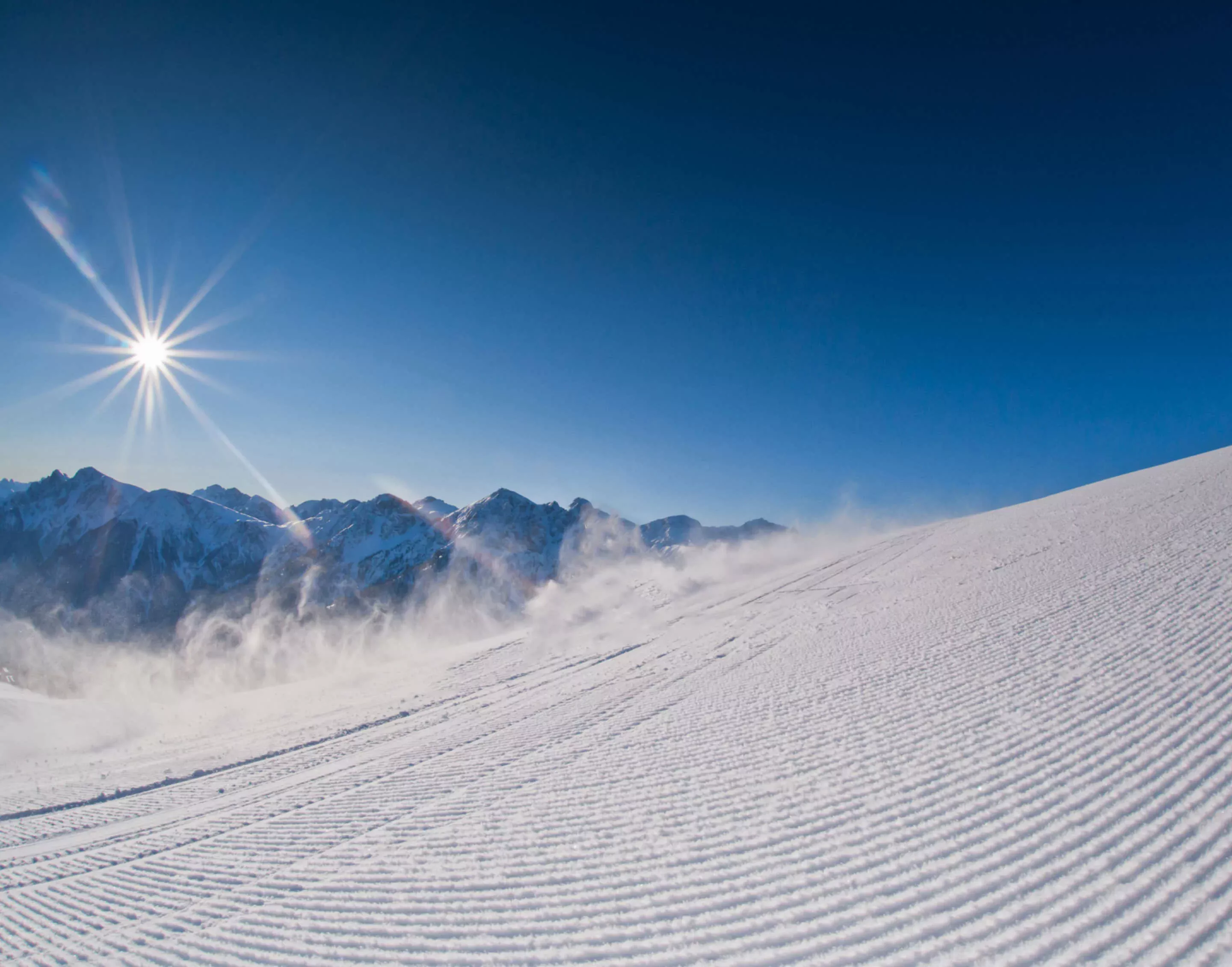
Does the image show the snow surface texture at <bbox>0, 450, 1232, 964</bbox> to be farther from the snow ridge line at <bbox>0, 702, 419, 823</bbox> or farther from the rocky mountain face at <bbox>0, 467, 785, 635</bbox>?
the rocky mountain face at <bbox>0, 467, 785, 635</bbox>

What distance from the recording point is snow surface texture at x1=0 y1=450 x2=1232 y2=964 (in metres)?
4.27

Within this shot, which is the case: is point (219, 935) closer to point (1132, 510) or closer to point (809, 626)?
point (809, 626)

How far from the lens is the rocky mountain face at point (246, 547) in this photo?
125m

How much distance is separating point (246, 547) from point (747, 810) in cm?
19726

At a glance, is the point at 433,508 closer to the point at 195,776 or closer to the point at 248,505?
the point at 248,505

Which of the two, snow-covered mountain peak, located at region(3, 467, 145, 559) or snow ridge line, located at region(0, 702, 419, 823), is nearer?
snow ridge line, located at region(0, 702, 419, 823)

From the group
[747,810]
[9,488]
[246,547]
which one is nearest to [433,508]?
[246,547]

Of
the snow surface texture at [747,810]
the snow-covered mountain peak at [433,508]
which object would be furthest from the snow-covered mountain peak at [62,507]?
the snow surface texture at [747,810]

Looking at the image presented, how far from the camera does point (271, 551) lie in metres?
161

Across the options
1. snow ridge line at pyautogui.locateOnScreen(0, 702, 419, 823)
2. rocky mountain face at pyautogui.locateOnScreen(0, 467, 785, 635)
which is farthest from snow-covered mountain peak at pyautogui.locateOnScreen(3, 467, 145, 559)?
snow ridge line at pyautogui.locateOnScreen(0, 702, 419, 823)

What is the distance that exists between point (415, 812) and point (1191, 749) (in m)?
10.3

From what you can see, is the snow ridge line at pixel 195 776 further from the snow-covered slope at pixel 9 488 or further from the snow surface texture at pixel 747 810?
the snow-covered slope at pixel 9 488

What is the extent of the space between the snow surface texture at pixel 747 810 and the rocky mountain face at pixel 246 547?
99.3m

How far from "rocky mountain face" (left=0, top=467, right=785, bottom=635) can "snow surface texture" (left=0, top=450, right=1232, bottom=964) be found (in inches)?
3908
